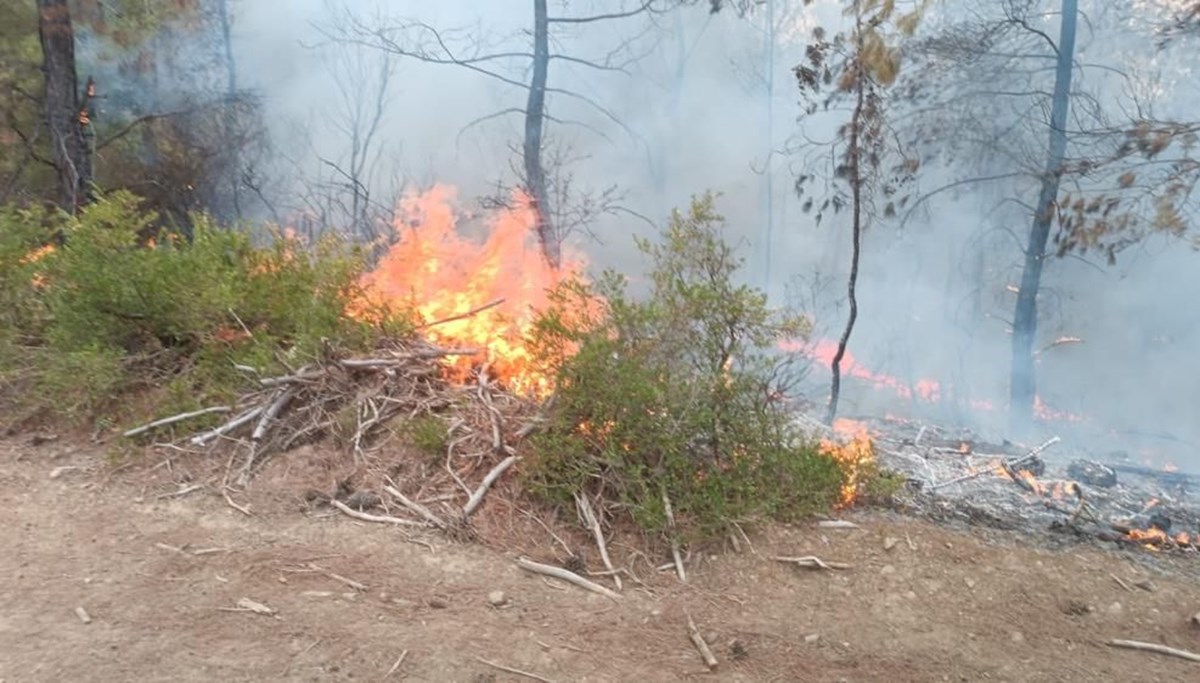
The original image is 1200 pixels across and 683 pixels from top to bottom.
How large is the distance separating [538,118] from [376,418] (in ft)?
15.1

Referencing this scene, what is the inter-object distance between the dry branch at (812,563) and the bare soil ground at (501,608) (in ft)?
0.10

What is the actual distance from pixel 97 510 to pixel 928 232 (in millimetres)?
8286

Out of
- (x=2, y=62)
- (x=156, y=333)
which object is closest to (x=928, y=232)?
(x=156, y=333)

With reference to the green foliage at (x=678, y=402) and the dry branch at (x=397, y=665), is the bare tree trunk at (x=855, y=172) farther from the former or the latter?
the dry branch at (x=397, y=665)

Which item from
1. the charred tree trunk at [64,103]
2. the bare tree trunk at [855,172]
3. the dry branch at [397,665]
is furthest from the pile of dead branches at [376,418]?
the charred tree trunk at [64,103]

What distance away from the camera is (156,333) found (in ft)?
17.3

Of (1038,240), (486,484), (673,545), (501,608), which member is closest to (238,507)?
(486,484)

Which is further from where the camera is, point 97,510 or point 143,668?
point 97,510

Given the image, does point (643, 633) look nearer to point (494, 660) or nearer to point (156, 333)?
point (494, 660)

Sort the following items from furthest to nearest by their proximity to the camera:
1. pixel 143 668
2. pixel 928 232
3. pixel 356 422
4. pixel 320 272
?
pixel 928 232 < pixel 320 272 < pixel 356 422 < pixel 143 668

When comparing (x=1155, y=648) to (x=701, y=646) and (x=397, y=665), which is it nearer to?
(x=701, y=646)

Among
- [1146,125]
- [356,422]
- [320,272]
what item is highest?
[1146,125]

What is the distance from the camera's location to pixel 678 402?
4055 mm

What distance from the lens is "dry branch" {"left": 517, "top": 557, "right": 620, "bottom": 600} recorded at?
352 cm
